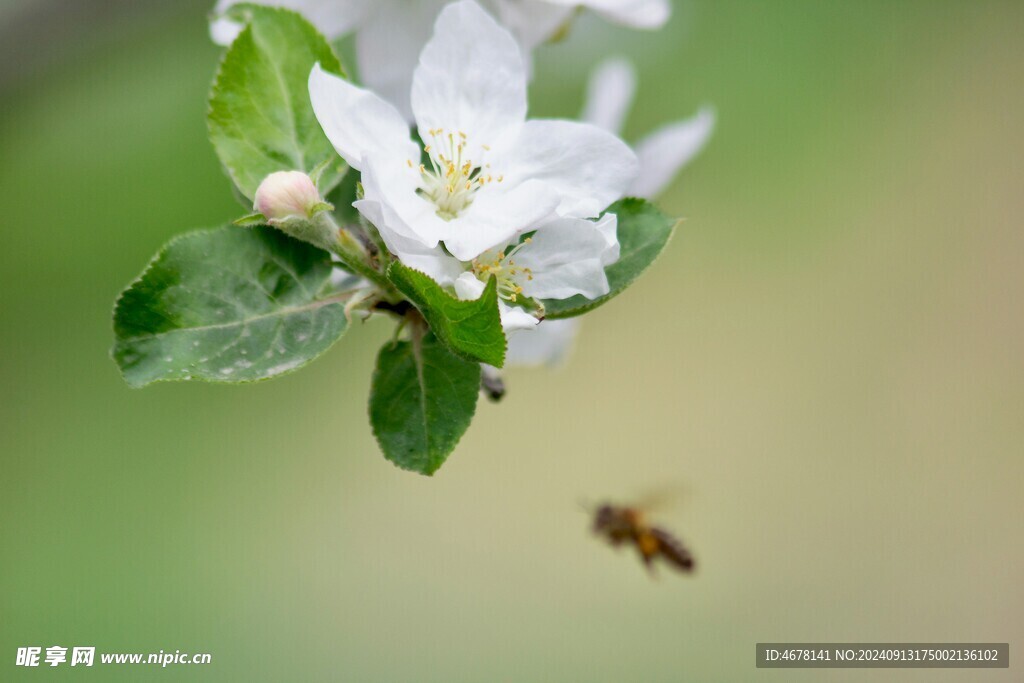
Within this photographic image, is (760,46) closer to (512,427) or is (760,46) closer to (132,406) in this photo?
(512,427)

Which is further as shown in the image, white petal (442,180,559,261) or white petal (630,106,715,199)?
white petal (630,106,715,199)

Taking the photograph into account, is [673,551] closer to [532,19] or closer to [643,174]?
[643,174]

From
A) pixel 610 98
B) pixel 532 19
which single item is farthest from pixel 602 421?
pixel 532 19

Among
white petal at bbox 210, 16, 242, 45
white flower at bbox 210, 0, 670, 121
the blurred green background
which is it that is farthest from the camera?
the blurred green background

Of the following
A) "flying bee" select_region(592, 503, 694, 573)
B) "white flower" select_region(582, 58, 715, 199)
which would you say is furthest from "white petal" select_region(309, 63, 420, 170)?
"flying bee" select_region(592, 503, 694, 573)

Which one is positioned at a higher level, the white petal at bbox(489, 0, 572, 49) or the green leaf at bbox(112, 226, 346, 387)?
the white petal at bbox(489, 0, 572, 49)

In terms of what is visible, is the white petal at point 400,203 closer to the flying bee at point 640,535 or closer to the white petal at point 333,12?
the white petal at point 333,12

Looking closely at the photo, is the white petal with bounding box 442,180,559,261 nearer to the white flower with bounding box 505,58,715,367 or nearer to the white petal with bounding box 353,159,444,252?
the white petal with bounding box 353,159,444,252
